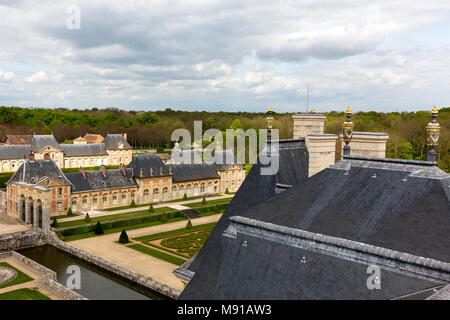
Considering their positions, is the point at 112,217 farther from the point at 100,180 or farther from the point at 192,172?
the point at 192,172

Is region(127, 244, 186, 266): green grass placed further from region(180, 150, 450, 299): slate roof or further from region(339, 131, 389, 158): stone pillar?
region(180, 150, 450, 299): slate roof

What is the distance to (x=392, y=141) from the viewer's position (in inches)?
1838

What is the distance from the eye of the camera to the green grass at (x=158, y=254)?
27.7m

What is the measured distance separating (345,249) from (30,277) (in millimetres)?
22671

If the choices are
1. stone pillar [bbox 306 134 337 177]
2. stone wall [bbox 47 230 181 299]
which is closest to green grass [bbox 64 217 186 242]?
stone wall [bbox 47 230 181 299]

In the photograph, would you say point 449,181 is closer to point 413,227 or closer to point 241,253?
point 413,227

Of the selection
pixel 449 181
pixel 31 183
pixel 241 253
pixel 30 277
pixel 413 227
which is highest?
pixel 449 181

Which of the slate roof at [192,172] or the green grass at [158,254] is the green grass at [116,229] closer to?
the green grass at [158,254]

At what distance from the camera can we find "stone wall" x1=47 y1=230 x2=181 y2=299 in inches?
914

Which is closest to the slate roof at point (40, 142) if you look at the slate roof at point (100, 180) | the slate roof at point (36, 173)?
the slate roof at point (100, 180)

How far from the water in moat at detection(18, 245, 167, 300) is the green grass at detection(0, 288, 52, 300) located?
2.18 metres

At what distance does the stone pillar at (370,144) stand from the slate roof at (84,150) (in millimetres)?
66337

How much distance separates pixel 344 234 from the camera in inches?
343

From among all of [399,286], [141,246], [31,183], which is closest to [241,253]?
[399,286]
